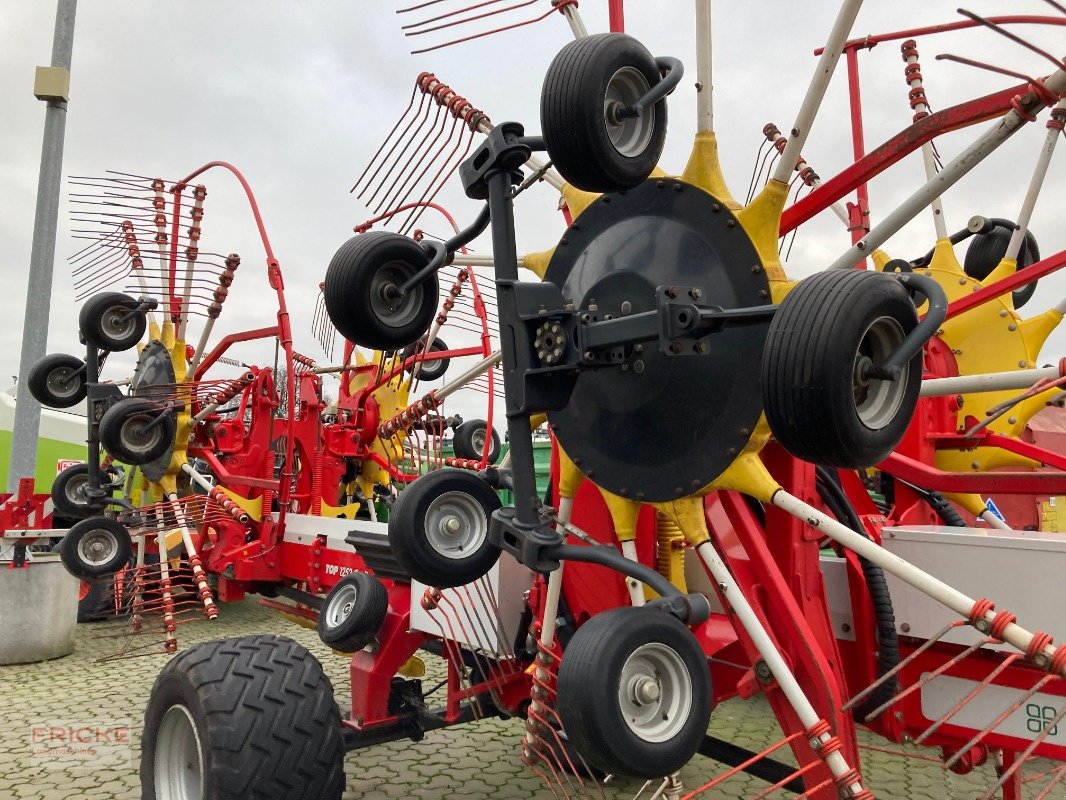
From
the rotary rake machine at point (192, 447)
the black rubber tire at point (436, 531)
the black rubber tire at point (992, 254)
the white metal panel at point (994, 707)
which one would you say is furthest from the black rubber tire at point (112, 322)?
the white metal panel at point (994, 707)

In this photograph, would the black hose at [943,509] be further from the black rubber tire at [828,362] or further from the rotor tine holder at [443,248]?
the rotor tine holder at [443,248]

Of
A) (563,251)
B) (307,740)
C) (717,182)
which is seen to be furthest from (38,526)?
(717,182)

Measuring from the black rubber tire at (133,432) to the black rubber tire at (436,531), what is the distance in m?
4.73

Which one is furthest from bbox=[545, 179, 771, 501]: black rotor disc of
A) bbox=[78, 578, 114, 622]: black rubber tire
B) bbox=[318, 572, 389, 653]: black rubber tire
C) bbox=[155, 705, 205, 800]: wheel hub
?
bbox=[78, 578, 114, 622]: black rubber tire

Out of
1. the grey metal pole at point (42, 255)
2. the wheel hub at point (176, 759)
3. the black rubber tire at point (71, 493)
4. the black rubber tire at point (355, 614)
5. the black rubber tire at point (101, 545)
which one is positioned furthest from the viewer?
the grey metal pole at point (42, 255)

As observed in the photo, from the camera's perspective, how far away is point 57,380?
7.40 m

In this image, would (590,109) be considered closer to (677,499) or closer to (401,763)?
(677,499)

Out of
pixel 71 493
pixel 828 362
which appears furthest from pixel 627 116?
pixel 71 493

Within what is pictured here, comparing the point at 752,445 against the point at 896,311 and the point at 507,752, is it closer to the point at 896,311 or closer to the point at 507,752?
the point at 896,311

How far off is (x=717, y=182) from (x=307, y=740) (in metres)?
2.02

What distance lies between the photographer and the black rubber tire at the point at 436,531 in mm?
2365

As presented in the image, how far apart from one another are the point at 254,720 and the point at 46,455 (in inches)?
434

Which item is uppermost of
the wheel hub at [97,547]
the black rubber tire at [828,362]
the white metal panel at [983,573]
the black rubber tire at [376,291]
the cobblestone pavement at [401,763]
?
the black rubber tire at [376,291]

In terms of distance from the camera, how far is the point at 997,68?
6.00 feet
